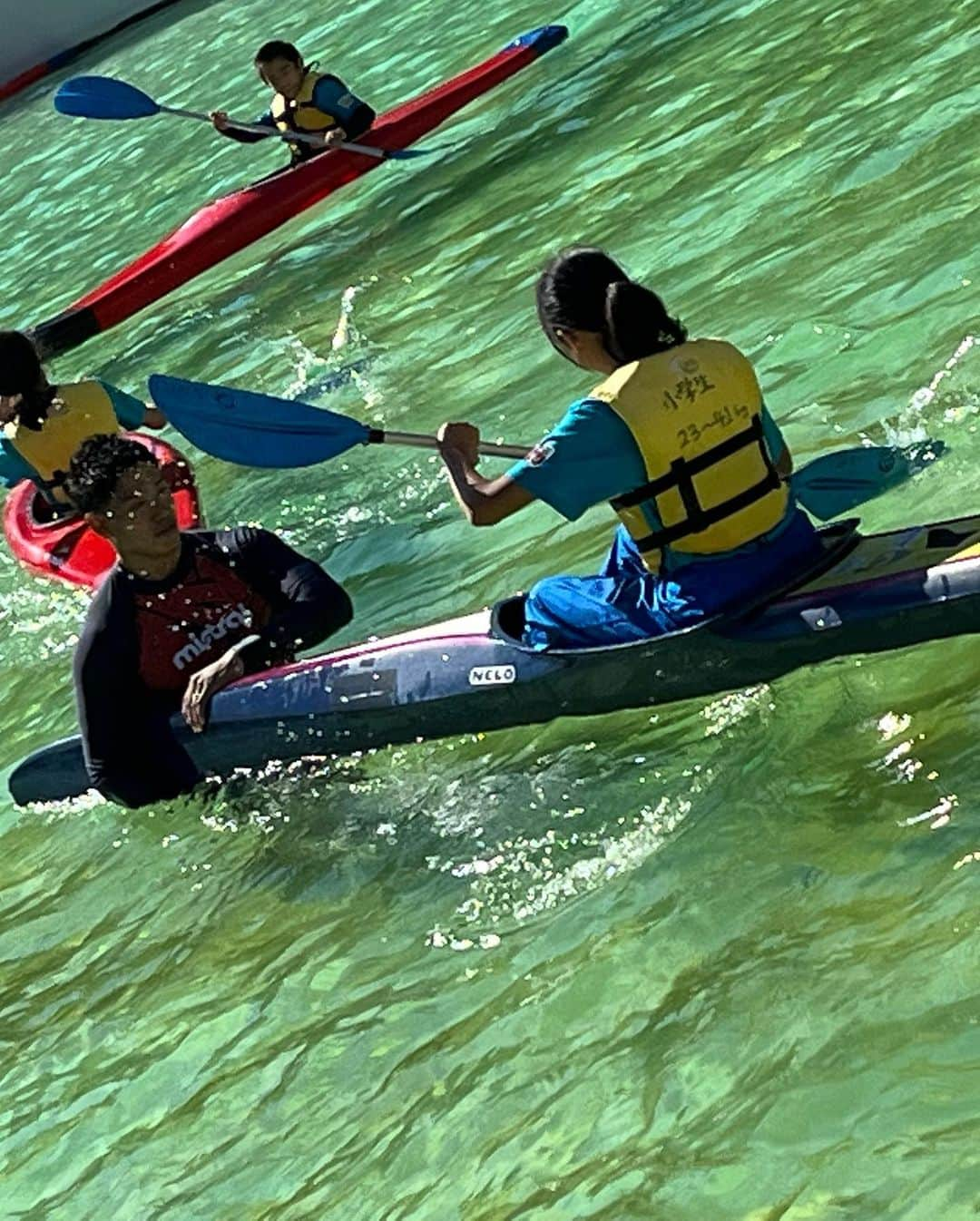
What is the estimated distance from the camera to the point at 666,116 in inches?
380

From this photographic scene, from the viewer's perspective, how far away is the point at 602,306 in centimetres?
400

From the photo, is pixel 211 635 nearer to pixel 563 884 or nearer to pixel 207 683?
pixel 207 683

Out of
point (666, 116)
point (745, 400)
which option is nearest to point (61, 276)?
point (666, 116)

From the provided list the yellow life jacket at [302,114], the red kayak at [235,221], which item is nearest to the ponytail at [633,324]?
the red kayak at [235,221]

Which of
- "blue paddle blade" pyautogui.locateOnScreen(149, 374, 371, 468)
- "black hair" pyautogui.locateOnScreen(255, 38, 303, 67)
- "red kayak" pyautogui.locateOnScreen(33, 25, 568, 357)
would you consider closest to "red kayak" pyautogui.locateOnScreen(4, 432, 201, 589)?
"blue paddle blade" pyautogui.locateOnScreen(149, 374, 371, 468)

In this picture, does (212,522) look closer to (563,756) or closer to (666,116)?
(563,756)

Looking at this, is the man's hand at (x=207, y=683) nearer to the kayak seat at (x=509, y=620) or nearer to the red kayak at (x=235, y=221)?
the kayak seat at (x=509, y=620)

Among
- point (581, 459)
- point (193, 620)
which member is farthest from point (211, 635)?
point (581, 459)

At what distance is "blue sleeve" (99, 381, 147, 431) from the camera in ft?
21.9

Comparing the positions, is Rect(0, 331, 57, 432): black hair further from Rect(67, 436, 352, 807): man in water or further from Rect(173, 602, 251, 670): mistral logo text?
Rect(173, 602, 251, 670): mistral logo text

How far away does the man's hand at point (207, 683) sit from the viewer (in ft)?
16.3

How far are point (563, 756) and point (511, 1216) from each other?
158 cm

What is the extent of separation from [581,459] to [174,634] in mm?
1489

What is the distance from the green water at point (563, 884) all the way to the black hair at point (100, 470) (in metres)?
0.94
